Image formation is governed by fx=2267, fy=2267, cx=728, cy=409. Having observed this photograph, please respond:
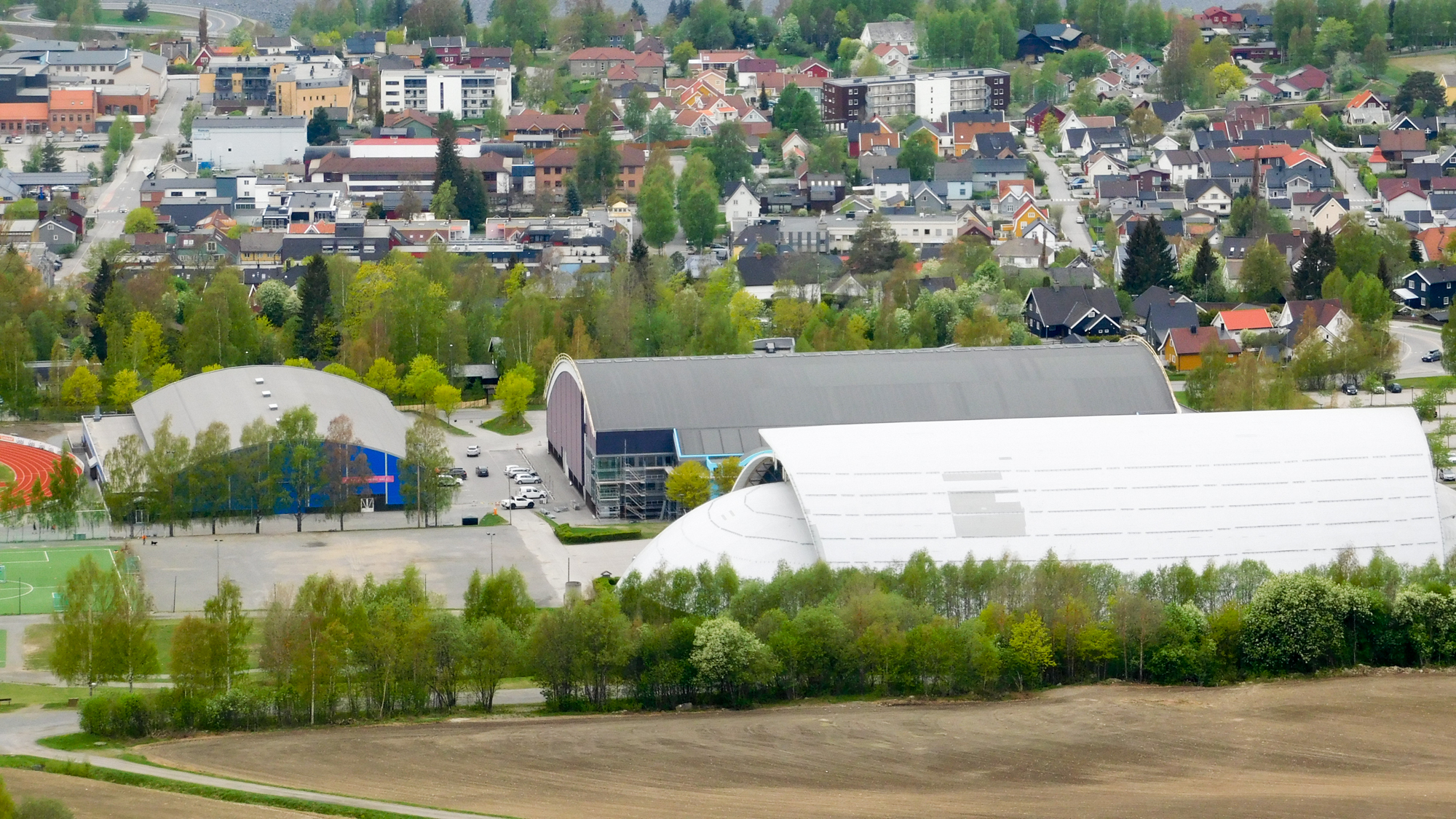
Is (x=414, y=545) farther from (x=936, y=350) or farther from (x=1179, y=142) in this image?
(x=1179, y=142)

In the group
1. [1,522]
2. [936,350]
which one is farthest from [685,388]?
[1,522]

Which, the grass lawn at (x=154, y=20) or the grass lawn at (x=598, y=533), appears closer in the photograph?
the grass lawn at (x=598, y=533)

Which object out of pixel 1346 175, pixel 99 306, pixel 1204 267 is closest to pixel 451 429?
pixel 99 306

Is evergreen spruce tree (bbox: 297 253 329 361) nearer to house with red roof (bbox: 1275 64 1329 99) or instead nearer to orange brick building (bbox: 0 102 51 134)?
orange brick building (bbox: 0 102 51 134)

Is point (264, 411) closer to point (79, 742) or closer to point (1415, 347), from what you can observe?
point (79, 742)

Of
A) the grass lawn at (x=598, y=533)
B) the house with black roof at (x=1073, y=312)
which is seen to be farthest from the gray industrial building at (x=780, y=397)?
the house with black roof at (x=1073, y=312)

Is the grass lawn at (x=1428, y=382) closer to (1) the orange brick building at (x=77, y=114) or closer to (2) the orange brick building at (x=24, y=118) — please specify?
(1) the orange brick building at (x=77, y=114)
